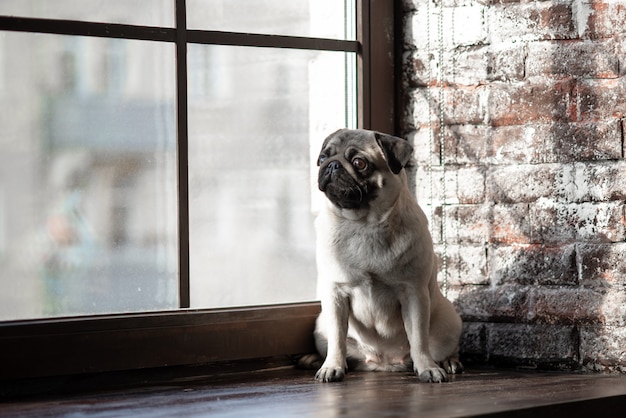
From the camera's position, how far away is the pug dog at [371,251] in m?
2.48

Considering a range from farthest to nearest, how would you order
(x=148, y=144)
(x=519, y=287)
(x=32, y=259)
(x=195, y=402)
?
(x=519, y=287)
(x=148, y=144)
(x=32, y=259)
(x=195, y=402)

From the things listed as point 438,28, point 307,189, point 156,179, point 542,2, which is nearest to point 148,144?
point 156,179

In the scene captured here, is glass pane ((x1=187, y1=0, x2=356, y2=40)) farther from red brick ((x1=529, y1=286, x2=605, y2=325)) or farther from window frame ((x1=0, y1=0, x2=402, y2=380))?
red brick ((x1=529, y1=286, x2=605, y2=325))

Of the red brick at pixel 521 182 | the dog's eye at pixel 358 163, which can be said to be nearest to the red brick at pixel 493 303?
the red brick at pixel 521 182

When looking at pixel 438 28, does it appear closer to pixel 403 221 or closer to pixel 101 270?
pixel 403 221

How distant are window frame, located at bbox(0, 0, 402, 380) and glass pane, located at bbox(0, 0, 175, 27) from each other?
19 mm

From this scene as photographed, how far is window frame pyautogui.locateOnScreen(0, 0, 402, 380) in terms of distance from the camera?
2322 mm

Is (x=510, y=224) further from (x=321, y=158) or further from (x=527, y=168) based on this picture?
(x=321, y=158)

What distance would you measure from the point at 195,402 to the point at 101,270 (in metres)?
0.51

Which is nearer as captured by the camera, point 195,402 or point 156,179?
point 195,402

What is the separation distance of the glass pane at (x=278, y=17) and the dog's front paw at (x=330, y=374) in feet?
3.32

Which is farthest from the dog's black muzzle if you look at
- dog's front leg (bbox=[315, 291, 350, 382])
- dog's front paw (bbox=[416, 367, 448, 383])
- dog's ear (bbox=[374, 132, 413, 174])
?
dog's front paw (bbox=[416, 367, 448, 383])

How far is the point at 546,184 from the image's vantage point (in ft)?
8.75

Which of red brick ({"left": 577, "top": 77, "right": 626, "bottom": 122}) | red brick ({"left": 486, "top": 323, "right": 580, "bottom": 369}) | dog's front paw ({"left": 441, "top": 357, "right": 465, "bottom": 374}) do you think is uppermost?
red brick ({"left": 577, "top": 77, "right": 626, "bottom": 122})
